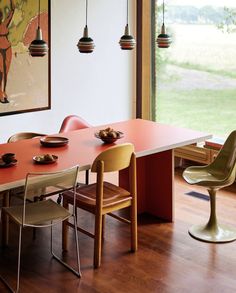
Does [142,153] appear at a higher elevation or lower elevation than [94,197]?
higher

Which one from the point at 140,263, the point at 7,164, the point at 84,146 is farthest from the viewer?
the point at 84,146

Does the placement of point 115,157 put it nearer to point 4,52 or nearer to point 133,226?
point 133,226

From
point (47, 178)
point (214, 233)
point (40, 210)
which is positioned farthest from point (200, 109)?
point (47, 178)

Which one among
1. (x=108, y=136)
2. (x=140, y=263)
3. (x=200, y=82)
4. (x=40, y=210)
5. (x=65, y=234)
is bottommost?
(x=140, y=263)

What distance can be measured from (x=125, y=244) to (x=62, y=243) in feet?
1.58

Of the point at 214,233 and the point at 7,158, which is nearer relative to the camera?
the point at 7,158

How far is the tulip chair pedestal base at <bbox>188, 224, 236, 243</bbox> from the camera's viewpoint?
4.39m

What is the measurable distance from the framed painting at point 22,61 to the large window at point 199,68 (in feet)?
4.97

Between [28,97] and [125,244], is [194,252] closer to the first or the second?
[125,244]

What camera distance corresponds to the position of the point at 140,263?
3.99 meters

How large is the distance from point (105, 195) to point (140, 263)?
538 millimetres

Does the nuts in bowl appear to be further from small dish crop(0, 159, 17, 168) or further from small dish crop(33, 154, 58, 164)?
small dish crop(0, 159, 17, 168)

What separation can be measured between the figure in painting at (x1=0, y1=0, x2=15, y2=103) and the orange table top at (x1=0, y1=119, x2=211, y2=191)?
1.11 meters

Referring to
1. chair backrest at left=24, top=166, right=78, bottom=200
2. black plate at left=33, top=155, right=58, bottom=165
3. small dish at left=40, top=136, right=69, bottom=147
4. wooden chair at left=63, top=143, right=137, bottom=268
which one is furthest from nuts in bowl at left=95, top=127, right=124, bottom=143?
chair backrest at left=24, top=166, right=78, bottom=200
